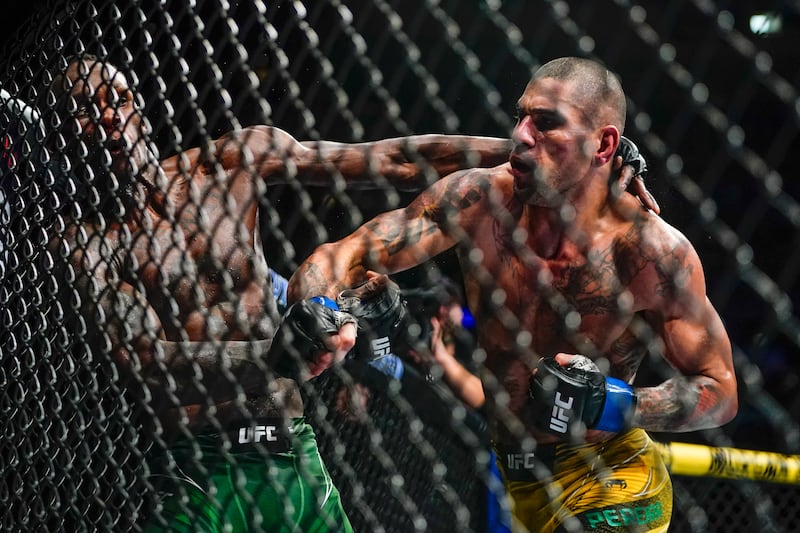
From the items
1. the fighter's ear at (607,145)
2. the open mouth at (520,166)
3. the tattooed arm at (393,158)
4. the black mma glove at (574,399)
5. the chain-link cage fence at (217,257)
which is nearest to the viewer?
the chain-link cage fence at (217,257)

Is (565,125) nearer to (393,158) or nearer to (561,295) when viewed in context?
(561,295)

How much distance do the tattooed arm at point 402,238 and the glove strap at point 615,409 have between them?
54 cm

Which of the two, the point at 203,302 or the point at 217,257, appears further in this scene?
the point at 203,302

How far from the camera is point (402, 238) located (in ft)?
6.57

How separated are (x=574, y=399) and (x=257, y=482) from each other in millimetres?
1006

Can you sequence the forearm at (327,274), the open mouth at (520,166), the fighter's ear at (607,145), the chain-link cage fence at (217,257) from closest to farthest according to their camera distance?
the chain-link cage fence at (217,257)
the open mouth at (520,166)
the fighter's ear at (607,145)
the forearm at (327,274)

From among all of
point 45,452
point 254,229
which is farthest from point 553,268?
point 45,452

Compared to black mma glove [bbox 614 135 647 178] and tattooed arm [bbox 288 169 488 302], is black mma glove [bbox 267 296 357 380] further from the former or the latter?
black mma glove [bbox 614 135 647 178]

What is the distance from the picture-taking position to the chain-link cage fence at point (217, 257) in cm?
115

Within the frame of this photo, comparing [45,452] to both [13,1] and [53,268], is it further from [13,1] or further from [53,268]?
[13,1]

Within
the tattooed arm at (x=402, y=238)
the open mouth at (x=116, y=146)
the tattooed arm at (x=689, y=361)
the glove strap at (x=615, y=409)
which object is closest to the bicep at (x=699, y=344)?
the tattooed arm at (x=689, y=361)

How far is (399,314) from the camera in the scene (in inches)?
71.0

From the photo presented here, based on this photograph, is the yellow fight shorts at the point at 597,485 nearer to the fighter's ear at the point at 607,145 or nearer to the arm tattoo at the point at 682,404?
the arm tattoo at the point at 682,404

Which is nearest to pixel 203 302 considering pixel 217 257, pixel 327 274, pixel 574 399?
pixel 217 257
